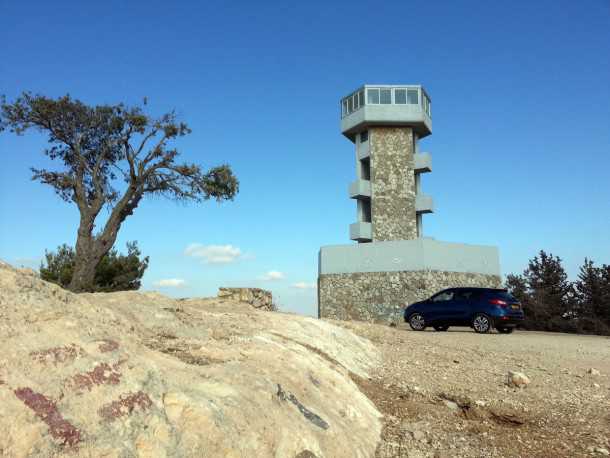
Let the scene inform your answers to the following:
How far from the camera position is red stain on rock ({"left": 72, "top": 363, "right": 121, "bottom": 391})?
2.73 m

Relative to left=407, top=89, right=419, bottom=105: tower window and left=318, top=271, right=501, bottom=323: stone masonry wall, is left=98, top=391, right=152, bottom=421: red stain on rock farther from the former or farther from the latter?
left=407, top=89, right=419, bottom=105: tower window

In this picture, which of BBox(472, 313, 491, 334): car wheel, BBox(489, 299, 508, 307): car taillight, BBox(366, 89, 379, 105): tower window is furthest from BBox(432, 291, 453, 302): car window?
BBox(366, 89, 379, 105): tower window

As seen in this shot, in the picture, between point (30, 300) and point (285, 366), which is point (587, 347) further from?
point (30, 300)

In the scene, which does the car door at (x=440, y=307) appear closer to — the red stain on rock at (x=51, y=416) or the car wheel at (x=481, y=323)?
the car wheel at (x=481, y=323)

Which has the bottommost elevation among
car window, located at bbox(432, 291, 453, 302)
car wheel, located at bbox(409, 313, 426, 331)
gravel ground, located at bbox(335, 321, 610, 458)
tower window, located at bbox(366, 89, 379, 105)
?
gravel ground, located at bbox(335, 321, 610, 458)

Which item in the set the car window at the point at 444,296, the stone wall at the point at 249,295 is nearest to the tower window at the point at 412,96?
the car window at the point at 444,296

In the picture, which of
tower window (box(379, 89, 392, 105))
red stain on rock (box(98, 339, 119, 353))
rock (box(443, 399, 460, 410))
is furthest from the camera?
tower window (box(379, 89, 392, 105))

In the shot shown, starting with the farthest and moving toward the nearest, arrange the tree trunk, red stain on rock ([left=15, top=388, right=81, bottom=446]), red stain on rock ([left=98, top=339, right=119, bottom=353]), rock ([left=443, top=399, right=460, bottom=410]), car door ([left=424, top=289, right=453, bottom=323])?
1. the tree trunk
2. car door ([left=424, top=289, right=453, bottom=323])
3. rock ([left=443, top=399, right=460, bottom=410])
4. red stain on rock ([left=98, top=339, right=119, bottom=353])
5. red stain on rock ([left=15, top=388, right=81, bottom=446])

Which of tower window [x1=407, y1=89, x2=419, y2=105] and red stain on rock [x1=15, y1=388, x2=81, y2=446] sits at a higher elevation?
tower window [x1=407, y1=89, x2=419, y2=105]

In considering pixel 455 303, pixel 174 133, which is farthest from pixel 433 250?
pixel 174 133

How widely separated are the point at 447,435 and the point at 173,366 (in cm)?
274

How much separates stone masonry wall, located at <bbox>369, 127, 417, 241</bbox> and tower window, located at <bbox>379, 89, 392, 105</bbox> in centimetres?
191

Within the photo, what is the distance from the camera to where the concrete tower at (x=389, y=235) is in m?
26.2

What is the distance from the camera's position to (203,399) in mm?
2973
